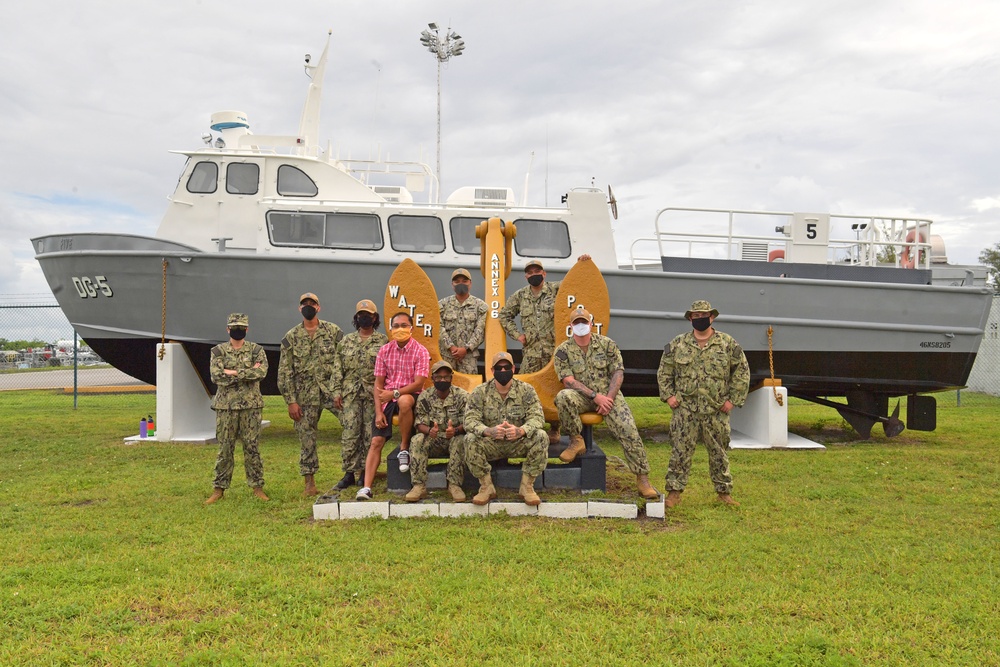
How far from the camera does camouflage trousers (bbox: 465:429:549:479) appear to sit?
5.38m

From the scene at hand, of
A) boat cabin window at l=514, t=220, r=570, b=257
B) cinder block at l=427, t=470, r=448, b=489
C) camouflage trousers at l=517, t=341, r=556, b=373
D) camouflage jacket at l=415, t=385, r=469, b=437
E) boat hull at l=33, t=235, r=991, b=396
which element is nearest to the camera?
camouflage jacket at l=415, t=385, r=469, b=437

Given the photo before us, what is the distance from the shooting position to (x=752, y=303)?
31.3ft

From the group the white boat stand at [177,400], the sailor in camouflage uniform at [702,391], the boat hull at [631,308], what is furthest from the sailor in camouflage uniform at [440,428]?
the white boat stand at [177,400]

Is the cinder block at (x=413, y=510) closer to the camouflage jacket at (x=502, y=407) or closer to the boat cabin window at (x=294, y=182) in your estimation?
the camouflage jacket at (x=502, y=407)

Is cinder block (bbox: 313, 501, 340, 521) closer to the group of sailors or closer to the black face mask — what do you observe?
the group of sailors

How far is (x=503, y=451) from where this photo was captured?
17.8 ft

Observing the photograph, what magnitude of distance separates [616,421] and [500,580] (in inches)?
81.4

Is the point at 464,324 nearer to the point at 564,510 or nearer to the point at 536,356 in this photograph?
the point at 536,356

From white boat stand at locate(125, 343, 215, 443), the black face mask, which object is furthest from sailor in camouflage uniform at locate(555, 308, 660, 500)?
white boat stand at locate(125, 343, 215, 443)

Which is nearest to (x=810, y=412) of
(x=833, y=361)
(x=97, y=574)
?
(x=833, y=361)

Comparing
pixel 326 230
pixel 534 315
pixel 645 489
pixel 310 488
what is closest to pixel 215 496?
pixel 310 488

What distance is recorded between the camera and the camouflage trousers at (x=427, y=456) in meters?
5.61

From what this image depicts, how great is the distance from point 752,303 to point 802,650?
6902mm

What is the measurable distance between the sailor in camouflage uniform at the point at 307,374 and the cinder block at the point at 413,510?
1.15 metres
